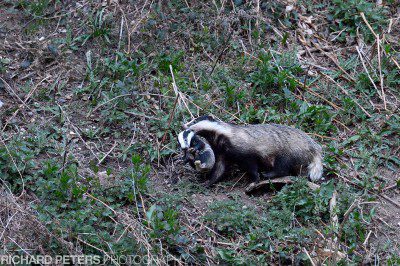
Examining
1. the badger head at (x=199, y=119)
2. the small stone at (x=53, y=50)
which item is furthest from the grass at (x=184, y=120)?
the badger head at (x=199, y=119)

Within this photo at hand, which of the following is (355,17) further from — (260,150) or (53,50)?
(53,50)

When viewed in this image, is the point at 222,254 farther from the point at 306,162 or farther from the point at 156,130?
the point at 156,130

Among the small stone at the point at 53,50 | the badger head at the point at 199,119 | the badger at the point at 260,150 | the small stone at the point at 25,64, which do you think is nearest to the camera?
the badger at the point at 260,150

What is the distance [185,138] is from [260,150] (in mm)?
745

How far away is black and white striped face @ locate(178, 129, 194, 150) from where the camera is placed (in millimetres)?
6859

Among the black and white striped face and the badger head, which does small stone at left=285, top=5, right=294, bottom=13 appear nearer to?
the badger head

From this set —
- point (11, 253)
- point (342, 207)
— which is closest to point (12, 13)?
point (11, 253)

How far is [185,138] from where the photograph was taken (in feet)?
22.6

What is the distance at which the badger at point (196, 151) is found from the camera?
22.6 ft

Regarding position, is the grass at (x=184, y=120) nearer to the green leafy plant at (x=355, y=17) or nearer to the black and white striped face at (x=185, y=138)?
the green leafy plant at (x=355, y=17)

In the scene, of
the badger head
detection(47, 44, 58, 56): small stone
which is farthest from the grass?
the badger head

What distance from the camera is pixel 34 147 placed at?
7.16 metres

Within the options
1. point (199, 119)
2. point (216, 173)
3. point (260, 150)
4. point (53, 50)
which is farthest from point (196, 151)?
point (53, 50)

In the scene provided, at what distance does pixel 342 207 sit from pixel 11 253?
2969mm
